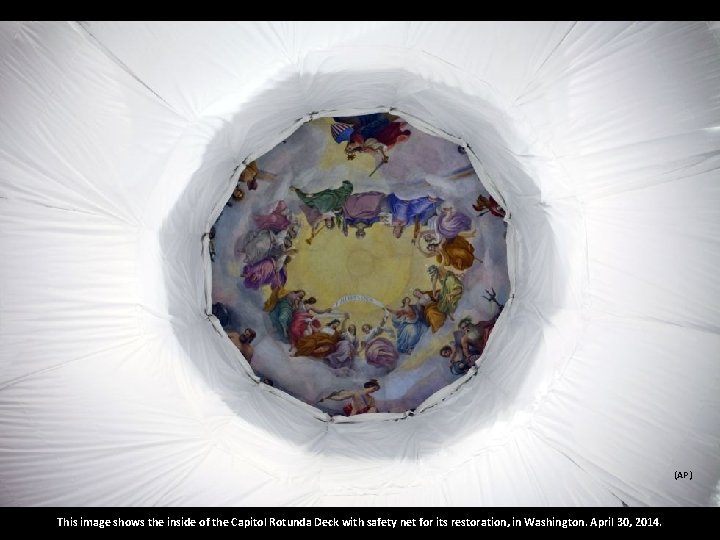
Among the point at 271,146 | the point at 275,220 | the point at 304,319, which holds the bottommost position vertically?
the point at 304,319

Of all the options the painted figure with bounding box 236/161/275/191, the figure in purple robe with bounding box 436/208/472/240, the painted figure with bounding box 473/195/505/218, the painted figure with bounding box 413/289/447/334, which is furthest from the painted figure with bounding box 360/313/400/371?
the painted figure with bounding box 236/161/275/191

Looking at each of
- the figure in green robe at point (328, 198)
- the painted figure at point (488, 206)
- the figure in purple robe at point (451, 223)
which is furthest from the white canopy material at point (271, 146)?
the figure in green robe at point (328, 198)

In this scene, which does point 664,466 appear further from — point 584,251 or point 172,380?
point 172,380

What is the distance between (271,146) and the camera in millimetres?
A: 6332

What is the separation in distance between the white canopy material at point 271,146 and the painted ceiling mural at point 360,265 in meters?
0.77

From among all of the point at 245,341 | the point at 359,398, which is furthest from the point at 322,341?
the point at 245,341

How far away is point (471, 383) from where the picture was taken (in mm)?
6633

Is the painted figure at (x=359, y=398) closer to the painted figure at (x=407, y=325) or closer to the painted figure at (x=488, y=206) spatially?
the painted figure at (x=407, y=325)

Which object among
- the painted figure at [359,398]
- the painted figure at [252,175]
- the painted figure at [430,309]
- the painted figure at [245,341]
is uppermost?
the painted figure at [252,175]

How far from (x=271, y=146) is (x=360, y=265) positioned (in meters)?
2.23

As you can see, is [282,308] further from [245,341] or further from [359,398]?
[359,398]

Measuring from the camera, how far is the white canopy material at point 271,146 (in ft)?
15.3

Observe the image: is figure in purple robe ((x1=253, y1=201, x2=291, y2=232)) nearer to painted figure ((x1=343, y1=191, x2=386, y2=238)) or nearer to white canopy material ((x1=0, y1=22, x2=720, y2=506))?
painted figure ((x1=343, y1=191, x2=386, y2=238))
